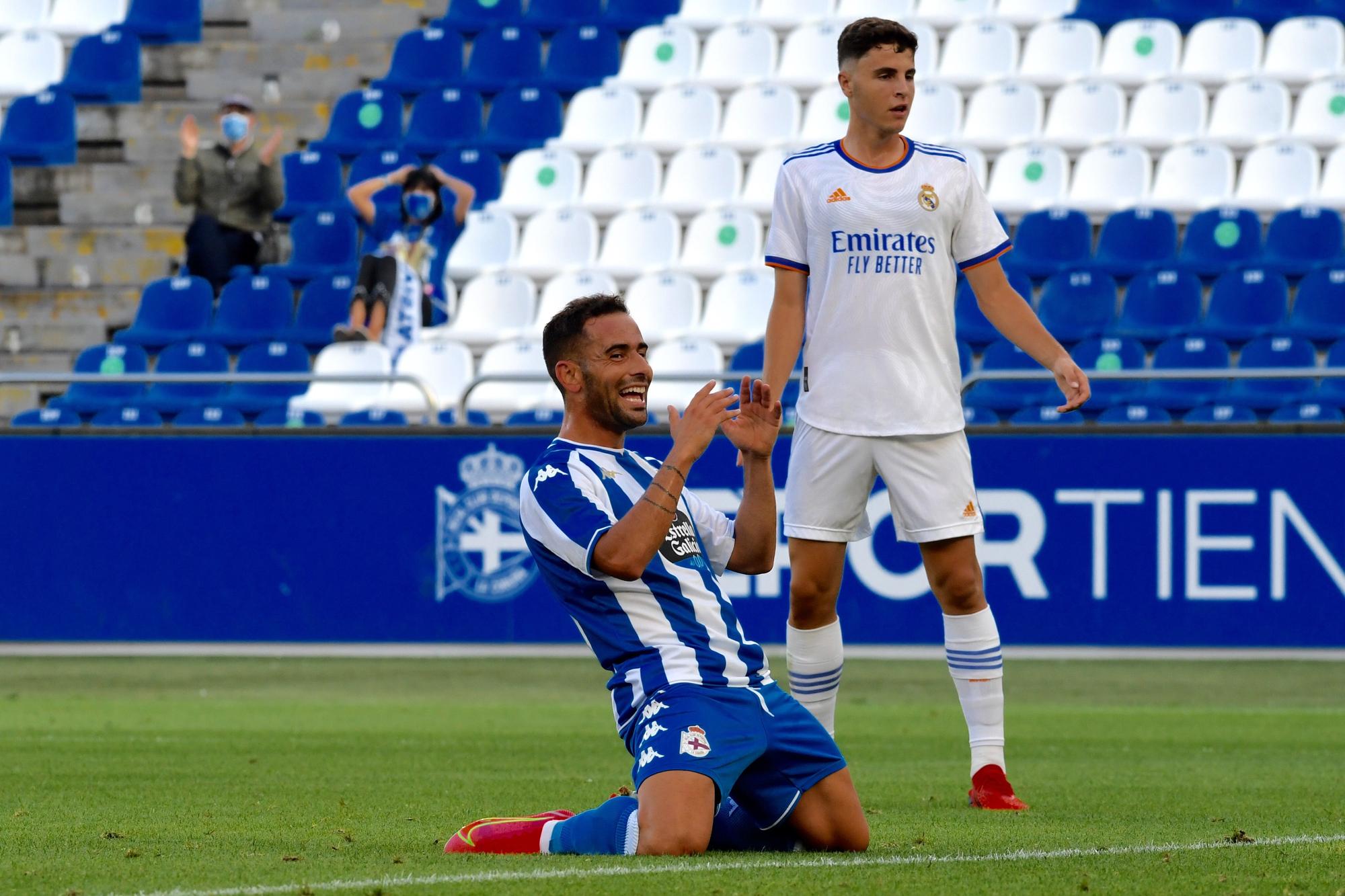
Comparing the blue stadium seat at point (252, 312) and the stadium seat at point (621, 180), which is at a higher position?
the stadium seat at point (621, 180)

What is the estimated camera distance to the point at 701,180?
50.3 feet

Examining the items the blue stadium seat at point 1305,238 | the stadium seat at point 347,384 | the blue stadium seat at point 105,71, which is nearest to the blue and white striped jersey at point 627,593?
the stadium seat at point 347,384

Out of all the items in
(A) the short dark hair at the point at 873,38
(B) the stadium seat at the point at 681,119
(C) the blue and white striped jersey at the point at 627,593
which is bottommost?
(C) the blue and white striped jersey at the point at 627,593

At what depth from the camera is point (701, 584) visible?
4340mm

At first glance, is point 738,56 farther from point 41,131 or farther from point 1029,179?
point 41,131

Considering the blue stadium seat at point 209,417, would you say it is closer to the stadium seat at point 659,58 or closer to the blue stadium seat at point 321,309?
the blue stadium seat at point 321,309

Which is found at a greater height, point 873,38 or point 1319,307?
point 873,38

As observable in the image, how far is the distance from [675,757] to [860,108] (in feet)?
7.18

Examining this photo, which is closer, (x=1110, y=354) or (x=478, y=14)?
(x=1110, y=354)

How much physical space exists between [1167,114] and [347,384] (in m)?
7.01

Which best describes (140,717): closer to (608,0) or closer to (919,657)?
(919,657)

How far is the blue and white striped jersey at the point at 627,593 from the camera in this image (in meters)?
4.23

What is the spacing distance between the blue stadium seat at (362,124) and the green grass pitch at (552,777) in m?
6.21

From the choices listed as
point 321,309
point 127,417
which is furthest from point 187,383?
point 321,309
